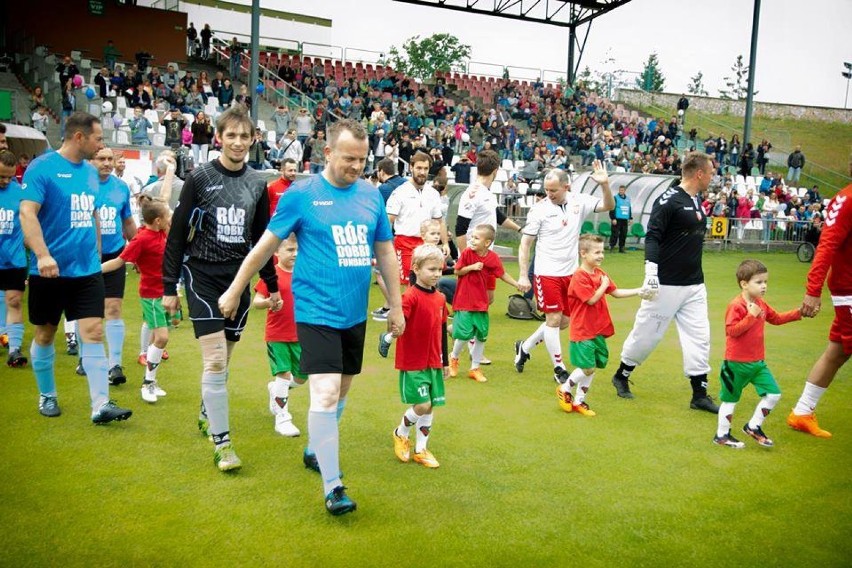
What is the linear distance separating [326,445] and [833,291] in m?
4.38

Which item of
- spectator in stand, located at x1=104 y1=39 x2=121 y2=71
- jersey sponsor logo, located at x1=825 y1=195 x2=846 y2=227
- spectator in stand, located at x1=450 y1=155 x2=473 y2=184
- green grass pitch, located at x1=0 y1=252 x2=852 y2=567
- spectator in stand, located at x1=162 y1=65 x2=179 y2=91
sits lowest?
green grass pitch, located at x1=0 y1=252 x2=852 y2=567

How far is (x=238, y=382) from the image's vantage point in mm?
7074

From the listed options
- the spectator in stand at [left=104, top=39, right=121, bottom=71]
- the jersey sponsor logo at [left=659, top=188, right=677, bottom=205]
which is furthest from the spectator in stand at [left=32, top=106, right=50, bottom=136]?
the jersey sponsor logo at [left=659, top=188, right=677, bottom=205]

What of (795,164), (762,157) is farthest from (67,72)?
(795,164)

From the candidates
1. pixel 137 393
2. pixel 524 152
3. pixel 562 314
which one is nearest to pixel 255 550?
pixel 137 393

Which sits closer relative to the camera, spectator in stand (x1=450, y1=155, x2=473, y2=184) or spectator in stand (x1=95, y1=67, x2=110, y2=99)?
spectator in stand (x1=95, y1=67, x2=110, y2=99)

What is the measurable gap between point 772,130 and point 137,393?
58.7 m

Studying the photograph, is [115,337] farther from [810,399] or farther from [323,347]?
[810,399]

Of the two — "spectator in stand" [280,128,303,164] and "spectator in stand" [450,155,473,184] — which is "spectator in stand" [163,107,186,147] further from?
"spectator in stand" [450,155,473,184]

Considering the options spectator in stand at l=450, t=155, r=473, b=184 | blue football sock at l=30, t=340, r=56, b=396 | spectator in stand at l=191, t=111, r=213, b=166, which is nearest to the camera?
blue football sock at l=30, t=340, r=56, b=396

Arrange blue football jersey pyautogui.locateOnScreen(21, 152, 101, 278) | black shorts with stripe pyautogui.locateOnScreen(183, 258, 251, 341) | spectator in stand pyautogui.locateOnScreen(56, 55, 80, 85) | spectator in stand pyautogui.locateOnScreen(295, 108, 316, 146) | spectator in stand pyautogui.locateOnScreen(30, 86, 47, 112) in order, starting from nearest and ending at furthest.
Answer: black shorts with stripe pyautogui.locateOnScreen(183, 258, 251, 341), blue football jersey pyautogui.locateOnScreen(21, 152, 101, 278), spectator in stand pyautogui.locateOnScreen(30, 86, 47, 112), spectator in stand pyautogui.locateOnScreen(56, 55, 80, 85), spectator in stand pyautogui.locateOnScreen(295, 108, 316, 146)

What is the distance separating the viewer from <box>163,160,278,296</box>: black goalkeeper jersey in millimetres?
4742

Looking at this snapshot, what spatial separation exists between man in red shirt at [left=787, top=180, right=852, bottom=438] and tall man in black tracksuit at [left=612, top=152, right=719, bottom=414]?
31.0 inches

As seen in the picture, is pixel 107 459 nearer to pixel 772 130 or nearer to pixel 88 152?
pixel 88 152
